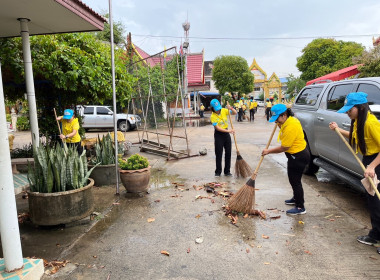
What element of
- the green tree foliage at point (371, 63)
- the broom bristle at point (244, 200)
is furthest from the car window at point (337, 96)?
the green tree foliage at point (371, 63)

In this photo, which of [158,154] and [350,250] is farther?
[158,154]

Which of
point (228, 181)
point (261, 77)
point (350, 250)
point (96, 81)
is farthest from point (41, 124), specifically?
point (261, 77)

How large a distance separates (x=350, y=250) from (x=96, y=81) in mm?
Result: 6083

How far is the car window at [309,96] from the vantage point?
612 cm

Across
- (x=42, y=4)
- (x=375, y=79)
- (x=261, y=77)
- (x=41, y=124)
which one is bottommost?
(x=41, y=124)

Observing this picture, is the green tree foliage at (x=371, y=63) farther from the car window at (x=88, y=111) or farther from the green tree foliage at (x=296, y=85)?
the green tree foliage at (x=296, y=85)

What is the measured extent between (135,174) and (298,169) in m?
2.86

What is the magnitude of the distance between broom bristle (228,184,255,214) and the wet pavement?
19 cm

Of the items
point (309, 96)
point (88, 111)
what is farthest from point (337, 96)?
point (88, 111)

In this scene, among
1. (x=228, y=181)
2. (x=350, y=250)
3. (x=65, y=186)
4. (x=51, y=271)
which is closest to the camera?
(x=51, y=271)

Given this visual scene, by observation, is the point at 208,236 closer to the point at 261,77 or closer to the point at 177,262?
the point at 177,262

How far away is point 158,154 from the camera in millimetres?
9680

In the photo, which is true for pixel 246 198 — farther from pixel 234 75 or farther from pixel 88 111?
pixel 234 75

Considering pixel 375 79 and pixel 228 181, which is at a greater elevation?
pixel 375 79
